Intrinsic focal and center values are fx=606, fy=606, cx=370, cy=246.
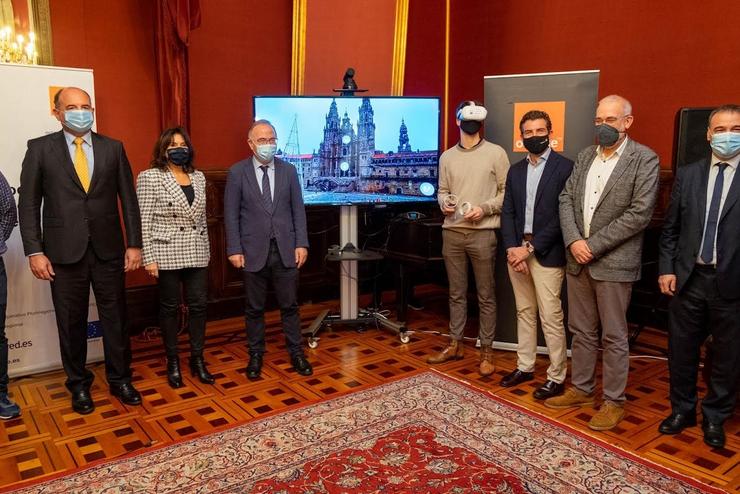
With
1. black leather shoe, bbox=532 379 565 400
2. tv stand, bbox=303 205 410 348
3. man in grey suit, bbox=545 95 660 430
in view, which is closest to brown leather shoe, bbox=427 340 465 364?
tv stand, bbox=303 205 410 348

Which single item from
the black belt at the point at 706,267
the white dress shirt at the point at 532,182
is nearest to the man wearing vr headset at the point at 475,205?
the white dress shirt at the point at 532,182

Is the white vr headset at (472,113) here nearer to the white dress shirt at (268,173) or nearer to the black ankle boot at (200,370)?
the white dress shirt at (268,173)

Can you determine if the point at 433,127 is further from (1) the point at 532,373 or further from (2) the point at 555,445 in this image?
(2) the point at 555,445

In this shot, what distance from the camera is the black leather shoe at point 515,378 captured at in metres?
3.71

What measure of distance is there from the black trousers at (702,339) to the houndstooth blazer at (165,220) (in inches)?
106

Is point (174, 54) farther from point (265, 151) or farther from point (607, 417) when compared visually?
point (607, 417)

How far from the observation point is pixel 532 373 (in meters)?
3.81

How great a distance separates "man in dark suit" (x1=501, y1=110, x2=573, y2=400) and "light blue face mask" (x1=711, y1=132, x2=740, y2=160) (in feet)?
2.49

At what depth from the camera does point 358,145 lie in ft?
14.8

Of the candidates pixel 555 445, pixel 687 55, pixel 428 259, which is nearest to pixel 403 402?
pixel 555 445

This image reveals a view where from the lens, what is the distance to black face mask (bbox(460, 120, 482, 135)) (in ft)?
12.7

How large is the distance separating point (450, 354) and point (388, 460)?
146 cm

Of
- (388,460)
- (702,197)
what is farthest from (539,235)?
(388,460)

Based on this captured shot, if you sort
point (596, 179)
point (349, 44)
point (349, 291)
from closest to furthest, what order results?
point (596, 179) → point (349, 291) → point (349, 44)
